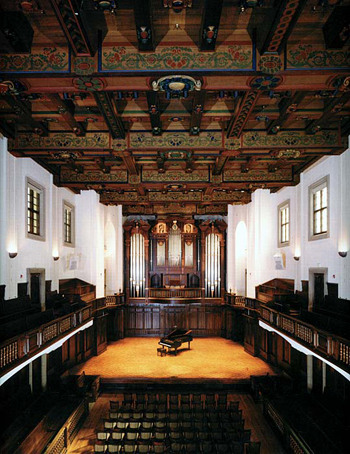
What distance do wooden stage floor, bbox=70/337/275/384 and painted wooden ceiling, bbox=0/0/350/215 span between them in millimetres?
8516

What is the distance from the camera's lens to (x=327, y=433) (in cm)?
887

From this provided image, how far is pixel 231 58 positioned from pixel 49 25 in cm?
304

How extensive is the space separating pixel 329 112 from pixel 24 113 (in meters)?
7.03

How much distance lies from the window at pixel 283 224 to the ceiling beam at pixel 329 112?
577 cm

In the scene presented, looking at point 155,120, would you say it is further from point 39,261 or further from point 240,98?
point 39,261

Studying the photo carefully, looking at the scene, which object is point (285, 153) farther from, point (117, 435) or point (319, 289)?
point (117, 435)

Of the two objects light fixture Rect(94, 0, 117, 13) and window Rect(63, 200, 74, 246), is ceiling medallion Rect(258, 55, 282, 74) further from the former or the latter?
window Rect(63, 200, 74, 246)

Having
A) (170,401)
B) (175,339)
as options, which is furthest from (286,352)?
(175,339)

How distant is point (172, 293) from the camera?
21.6 metres

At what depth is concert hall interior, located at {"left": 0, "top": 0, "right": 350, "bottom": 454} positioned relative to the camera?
627 cm

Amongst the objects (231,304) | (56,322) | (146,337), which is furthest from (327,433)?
(146,337)

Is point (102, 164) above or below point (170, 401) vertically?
above

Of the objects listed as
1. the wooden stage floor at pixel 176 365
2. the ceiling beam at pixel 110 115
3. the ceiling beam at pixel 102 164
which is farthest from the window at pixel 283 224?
the ceiling beam at pixel 110 115

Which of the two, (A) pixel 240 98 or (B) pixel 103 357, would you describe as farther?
(B) pixel 103 357
